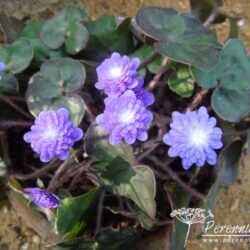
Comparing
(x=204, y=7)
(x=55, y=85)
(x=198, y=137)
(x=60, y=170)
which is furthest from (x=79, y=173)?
(x=204, y=7)

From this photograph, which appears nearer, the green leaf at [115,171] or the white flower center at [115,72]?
the white flower center at [115,72]

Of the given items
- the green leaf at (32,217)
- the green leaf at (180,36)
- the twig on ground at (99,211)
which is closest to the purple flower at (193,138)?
the green leaf at (180,36)

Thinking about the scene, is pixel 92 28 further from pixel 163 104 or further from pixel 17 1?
pixel 17 1

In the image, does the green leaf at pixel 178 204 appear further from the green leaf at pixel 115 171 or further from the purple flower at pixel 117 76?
the purple flower at pixel 117 76

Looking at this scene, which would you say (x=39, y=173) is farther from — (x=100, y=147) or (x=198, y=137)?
(x=198, y=137)

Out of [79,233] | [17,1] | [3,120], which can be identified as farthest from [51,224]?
[17,1]

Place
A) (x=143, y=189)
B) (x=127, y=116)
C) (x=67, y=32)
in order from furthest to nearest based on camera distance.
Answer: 1. (x=67, y=32)
2. (x=143, y=189)
3. (x=127, y=116)
